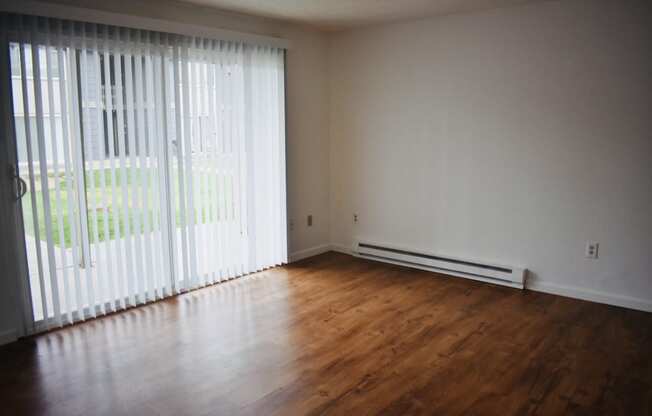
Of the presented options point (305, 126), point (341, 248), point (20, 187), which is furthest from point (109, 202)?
point (341, 248)

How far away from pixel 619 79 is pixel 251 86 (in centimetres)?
301

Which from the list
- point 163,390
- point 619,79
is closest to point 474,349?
point 163,390

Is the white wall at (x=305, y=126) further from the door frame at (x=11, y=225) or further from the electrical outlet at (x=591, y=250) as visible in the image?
the electrical outlet at (x=591, y=250)

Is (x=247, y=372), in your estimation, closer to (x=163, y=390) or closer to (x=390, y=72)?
(x=163, y=390)

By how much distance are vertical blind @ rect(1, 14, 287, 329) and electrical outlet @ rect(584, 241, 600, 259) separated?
283 cm

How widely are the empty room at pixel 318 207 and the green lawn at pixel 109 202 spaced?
0.6 inches

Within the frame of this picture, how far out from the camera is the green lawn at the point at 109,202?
3.32 metres

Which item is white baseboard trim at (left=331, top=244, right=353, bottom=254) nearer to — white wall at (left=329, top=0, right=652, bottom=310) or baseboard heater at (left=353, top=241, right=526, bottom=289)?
baseboard heater at (left=353, top=241, right=526, bottom=289)

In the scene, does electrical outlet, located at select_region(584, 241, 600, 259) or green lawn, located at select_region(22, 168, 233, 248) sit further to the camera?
electrical outlet, located at select_region(584, 241, 600, 259)

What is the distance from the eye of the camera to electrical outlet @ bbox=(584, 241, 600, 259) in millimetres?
3948

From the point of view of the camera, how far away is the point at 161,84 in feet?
12.5

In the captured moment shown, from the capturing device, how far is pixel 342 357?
3061 mm

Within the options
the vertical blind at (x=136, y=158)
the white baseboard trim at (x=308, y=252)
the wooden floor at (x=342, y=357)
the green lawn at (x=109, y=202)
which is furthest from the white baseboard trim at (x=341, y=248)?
the green lawn at (x=109, y=202)

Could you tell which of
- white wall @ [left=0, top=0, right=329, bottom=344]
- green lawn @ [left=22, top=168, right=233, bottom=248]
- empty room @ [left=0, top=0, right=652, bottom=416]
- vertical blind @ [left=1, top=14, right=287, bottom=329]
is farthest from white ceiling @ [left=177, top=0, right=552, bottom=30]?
green lawn @ [left=22, top=168, right=233, bottom=248]
